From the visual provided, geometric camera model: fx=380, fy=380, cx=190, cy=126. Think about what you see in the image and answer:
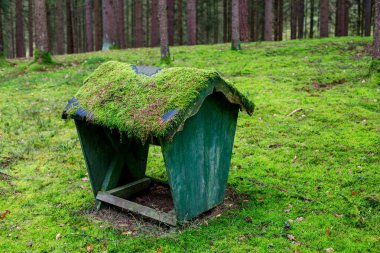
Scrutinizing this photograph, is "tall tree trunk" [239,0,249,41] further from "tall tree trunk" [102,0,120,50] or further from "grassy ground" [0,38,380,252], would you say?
"grassy ground" [0,38,380,252]

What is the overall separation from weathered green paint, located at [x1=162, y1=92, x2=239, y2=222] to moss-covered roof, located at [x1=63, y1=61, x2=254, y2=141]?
247 mm

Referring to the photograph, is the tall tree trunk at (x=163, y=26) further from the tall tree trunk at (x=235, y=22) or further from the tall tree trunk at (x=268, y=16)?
the tall tree trunk at (x=268, y=16)

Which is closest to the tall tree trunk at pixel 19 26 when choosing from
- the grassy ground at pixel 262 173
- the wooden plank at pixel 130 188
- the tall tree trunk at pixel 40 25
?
the tall tree trunk at pixel 40 25

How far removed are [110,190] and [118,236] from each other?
1027 mm

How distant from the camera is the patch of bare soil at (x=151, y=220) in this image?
4.74m

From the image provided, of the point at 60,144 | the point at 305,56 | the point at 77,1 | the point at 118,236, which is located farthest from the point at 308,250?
the point at 77,1

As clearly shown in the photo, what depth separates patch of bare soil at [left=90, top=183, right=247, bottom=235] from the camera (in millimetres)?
4742

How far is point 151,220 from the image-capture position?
4.97 m

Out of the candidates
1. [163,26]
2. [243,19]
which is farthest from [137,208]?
[243,19]

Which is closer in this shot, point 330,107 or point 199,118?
point 199,118

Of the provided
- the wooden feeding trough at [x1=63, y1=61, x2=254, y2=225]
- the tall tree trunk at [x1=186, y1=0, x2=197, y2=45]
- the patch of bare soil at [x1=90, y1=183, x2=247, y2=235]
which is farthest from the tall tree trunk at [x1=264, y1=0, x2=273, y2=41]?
the wooden feeding trough at [x1=63, y1=61, x2=254, y2=225]

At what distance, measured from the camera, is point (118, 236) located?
4.61 m

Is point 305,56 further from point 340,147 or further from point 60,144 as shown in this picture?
point 60,144

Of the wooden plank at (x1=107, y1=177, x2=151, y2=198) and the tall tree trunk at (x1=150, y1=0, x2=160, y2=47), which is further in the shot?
the tall tree trunk at (x1=150, y1=0, x2=160, y2=47)
